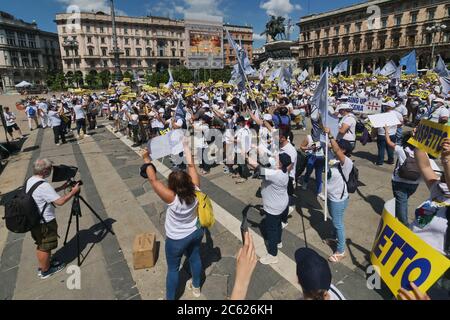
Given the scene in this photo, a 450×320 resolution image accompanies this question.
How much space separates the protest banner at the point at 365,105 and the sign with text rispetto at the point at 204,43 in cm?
5641

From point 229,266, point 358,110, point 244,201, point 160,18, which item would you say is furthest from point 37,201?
point 160,18

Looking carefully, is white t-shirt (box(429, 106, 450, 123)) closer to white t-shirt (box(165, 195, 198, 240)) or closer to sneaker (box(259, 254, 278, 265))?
sneaker (box(259, 254, 278, 265))

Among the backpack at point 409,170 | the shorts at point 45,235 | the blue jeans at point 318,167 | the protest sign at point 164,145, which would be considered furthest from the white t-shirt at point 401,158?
the shorts at point 45,235

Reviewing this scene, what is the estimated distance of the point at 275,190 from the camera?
355 cm

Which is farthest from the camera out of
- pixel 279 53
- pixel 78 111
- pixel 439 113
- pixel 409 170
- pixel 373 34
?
pixel 373 34

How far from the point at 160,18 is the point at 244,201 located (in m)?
97.3

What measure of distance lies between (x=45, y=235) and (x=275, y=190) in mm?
3114

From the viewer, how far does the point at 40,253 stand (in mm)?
3688

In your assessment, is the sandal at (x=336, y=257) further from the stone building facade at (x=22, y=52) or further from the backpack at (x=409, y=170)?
the stone building facade at (x=22, y=52)

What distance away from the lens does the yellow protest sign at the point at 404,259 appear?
2.15m

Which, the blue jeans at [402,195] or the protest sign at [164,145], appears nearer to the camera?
the protest sign at [164,145]

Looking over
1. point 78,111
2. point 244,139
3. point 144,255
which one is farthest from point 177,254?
point 78,111

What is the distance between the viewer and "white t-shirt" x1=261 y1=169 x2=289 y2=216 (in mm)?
3457

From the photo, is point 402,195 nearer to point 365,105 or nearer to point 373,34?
point 365,105
